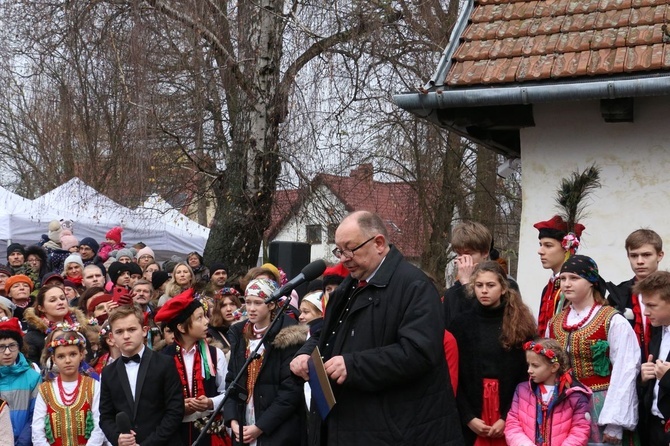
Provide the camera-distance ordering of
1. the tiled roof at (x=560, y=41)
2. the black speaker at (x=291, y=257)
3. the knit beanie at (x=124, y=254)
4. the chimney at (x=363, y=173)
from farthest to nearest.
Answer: the chimney at (x=363, y=173), the knit beanie at (x=124, y=254), the black speaker at (x=291, y=257), the tiled roof at (x=560, y=41)

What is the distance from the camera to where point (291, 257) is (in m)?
11.6

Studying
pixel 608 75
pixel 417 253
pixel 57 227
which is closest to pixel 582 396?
pixel 608 75

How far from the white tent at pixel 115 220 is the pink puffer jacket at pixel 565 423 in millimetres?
8283

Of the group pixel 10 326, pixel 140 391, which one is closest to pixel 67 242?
pixel 10 326

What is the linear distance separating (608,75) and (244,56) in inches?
212

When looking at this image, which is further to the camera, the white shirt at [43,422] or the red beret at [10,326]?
the red beret at [10,326]

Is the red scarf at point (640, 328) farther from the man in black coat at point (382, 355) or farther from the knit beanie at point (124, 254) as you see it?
the knit beanie at point (124, 254)

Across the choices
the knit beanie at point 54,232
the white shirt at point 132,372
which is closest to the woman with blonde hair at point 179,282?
the white shirt at point 132,372

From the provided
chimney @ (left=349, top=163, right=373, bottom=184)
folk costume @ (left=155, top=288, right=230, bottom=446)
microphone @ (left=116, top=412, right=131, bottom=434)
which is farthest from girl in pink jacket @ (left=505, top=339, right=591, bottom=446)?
chimney @ (left=349, top=163, right=373, bottom=184)

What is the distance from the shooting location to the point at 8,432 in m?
6.34

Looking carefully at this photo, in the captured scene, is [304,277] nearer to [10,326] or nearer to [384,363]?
[384,363]

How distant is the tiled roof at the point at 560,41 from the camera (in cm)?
802

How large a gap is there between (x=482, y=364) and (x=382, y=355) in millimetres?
1613

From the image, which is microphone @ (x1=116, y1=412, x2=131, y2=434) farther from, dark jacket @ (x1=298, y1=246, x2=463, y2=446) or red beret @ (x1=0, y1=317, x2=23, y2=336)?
red beret @ (x1=0, y1=317, x2=23, y2=336)
